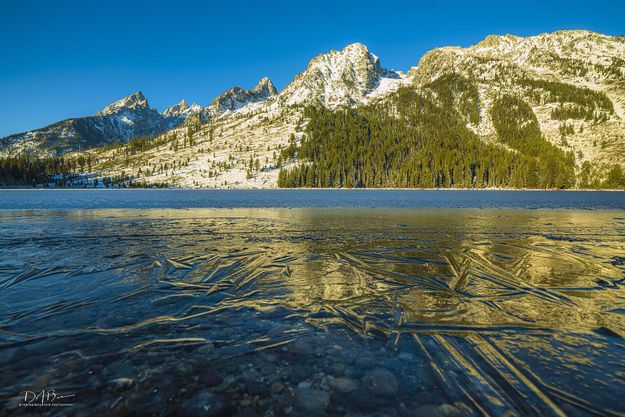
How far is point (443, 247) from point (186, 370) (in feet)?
47.9

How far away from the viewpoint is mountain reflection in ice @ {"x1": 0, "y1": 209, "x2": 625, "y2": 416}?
14.6 ft

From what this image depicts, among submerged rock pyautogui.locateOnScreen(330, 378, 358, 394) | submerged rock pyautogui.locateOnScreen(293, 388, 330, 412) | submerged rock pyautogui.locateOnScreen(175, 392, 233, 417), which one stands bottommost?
submerged rock pyautogui.locateOnScreen(330, 378, 358, 394)

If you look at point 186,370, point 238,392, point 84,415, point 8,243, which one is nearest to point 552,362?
point 238,392

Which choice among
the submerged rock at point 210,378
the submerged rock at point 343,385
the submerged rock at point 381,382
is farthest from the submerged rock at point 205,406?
the submerged rock at point 381,382

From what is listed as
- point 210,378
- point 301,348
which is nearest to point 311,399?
point 301,348

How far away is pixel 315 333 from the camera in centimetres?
650

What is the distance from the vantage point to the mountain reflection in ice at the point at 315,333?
4.44m

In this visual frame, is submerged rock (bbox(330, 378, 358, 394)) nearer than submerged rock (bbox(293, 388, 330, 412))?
No

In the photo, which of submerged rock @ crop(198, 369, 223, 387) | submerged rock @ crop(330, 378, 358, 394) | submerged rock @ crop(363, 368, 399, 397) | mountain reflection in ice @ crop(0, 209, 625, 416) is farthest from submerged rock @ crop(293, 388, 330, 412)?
submerged rock @ crop(198, 369, 223, 387)

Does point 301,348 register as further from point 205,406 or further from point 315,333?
point 205,406

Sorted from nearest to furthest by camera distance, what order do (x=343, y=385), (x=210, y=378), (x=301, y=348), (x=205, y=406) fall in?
(x=205, y=406)
(x=343, y=385)
(x=210, y=378)
(x=301, y=348)

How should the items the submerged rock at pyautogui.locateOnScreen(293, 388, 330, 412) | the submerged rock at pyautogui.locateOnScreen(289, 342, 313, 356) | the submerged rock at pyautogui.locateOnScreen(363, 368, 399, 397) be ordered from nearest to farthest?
the submerged rock at pyautogui.locateOnScreen(293, 388, 330, 412) → the submerged rock at pyautogui.locateOnScreen(363, 368, 399, 397) → the submerged rock at pyautogui.locateOnScreen(289, 342, 313, 356)
